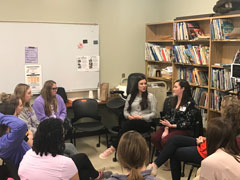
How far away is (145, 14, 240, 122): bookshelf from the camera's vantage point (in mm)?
3873

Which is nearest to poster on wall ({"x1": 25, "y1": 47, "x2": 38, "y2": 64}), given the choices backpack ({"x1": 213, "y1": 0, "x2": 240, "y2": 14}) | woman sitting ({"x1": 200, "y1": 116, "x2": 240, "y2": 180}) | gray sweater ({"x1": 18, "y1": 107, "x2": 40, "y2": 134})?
gray sweater ({"x1": 18, "y1": 107, "x2": 40, "y2": 134})

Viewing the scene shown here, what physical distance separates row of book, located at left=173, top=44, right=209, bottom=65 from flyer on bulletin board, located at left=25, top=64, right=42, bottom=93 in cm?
214

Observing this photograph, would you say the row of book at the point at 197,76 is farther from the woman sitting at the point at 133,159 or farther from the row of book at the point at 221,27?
the woman sitting at the point at 133,159

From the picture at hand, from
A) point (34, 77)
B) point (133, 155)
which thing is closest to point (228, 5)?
point (133, 155)

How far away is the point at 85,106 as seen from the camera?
449 centimetres

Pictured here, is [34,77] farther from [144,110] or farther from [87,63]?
[144,110]

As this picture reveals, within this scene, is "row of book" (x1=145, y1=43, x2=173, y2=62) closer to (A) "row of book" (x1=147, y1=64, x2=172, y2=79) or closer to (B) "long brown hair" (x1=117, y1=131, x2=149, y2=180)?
(A) "row of book" (x1=147, y1=64, x2=172, y2=79)

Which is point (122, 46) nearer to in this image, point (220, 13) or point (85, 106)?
point (85, 106)

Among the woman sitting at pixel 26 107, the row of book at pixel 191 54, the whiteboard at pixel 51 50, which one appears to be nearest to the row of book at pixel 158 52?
the row of book at pixel 191 54

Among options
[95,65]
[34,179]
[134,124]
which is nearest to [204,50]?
[134,124]

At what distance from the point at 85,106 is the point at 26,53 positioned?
1.19m

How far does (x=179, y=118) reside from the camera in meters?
3.62

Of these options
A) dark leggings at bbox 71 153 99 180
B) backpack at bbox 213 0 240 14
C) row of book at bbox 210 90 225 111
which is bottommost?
dark leggings at bbox 71 153 99 180

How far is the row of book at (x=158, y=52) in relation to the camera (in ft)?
15.8
